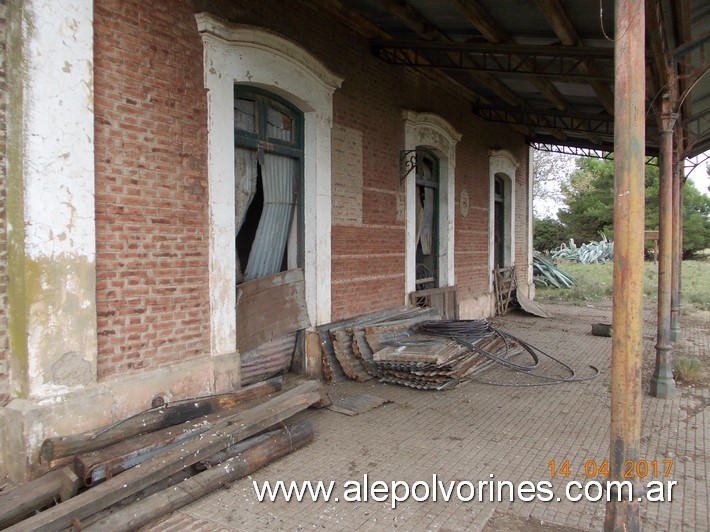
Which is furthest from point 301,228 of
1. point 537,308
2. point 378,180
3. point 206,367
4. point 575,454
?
point 537,308

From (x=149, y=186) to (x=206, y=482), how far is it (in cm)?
246

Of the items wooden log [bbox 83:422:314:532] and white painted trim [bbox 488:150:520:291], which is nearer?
wooden log [bbox 83:422:314:532]

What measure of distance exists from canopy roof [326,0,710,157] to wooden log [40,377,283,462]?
4.47m

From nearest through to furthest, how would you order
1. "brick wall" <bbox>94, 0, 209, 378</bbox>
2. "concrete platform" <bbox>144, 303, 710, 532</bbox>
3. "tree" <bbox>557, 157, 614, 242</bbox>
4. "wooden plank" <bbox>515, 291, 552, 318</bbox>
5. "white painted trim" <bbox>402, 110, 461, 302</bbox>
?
"concrete platform" <bbox>144, 303, 710, 532</bbox>
"brick wall" <bbox>94, 0, 209, 378</bbox>
"white painted trim" <bbox>402, 110, 461, 302</bbox>
"wooden plank" <bbox>515, 291, 552, 318</bbox>
"tree" <bbox>557, 157, 614, 242</bbox>

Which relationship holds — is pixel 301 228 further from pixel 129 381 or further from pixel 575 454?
pixel 575 454

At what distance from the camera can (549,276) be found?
19.3 metres

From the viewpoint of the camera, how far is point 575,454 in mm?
4359

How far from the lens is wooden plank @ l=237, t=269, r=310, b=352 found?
18.8ft

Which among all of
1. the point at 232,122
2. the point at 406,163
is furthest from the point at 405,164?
the point at 232,122

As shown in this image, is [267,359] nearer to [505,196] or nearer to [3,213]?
[3,213]

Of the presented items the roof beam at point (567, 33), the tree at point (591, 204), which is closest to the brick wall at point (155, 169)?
the roof beam at point (567, 33)

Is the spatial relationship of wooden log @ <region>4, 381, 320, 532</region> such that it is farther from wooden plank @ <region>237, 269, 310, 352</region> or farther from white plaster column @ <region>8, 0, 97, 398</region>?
wooden plank @ <region>237, 269, 310, 352</region>

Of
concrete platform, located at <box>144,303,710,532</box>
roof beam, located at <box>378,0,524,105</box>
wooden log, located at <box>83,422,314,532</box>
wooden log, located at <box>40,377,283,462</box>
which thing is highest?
roof beam, located at <box>378,0,524,105</box>

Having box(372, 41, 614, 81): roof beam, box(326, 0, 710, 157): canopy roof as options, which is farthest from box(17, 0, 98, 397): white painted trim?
box(372, 41, 614, 81): roof beam
